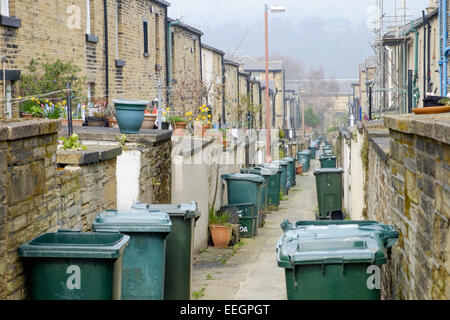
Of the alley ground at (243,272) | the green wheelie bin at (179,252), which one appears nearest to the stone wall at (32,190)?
the green wheelie bin at (179,252)

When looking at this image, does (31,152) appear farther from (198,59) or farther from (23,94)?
(198,59)

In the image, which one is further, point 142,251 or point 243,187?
point 243,187

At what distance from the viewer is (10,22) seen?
14555 millimetres

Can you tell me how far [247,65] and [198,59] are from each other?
136 feet

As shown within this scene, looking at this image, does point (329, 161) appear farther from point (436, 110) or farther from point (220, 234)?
point (436, 110)

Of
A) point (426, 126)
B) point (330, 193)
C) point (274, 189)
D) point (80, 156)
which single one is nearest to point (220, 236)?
point (330, 193)

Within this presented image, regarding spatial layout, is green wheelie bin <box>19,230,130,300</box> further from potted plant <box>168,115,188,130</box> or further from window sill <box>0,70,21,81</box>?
potted plant <box>168,115,188,130</box>

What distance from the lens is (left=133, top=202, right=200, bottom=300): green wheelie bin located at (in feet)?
26.9

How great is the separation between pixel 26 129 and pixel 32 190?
58 centimetres

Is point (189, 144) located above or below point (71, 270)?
above

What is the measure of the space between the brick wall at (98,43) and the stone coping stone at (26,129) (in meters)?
8.26

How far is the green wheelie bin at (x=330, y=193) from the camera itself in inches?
770

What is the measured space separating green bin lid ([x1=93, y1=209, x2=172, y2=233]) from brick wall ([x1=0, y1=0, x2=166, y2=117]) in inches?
301

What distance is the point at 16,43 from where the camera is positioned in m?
14.9
